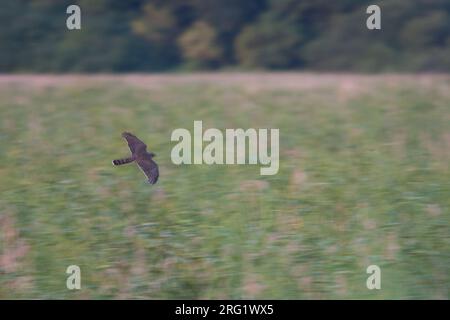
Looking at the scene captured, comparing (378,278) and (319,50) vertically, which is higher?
(319,50)

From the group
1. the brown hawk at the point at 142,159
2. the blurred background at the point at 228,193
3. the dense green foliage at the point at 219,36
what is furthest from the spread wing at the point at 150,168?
the dense green foliage at the point at 219,36

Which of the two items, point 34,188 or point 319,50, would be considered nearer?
point 34,188

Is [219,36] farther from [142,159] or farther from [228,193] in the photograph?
[228,193]

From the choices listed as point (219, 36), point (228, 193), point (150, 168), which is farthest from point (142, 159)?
point (219, 36)

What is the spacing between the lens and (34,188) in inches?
265

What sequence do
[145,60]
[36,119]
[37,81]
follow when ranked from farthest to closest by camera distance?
[145,60], [37,81], [36,119]

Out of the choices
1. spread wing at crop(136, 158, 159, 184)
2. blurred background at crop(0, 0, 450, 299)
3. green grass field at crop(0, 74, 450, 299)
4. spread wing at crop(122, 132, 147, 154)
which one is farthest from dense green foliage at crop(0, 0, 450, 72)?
spread wing at crop(136, 158, 159, 184)

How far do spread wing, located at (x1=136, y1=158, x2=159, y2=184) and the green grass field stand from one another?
87 mm

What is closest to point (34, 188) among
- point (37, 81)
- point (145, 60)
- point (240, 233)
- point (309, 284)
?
point (240, 233)

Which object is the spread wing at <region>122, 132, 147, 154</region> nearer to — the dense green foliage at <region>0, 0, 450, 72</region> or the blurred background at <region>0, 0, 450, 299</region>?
the blurred background at <region>0, 0, 450, 299</region>

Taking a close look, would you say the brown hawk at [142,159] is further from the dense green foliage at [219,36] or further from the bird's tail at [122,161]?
the dense green foliage at [219,36]

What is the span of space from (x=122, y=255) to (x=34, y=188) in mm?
1270

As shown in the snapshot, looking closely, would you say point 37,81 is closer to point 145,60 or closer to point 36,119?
point 36,119
